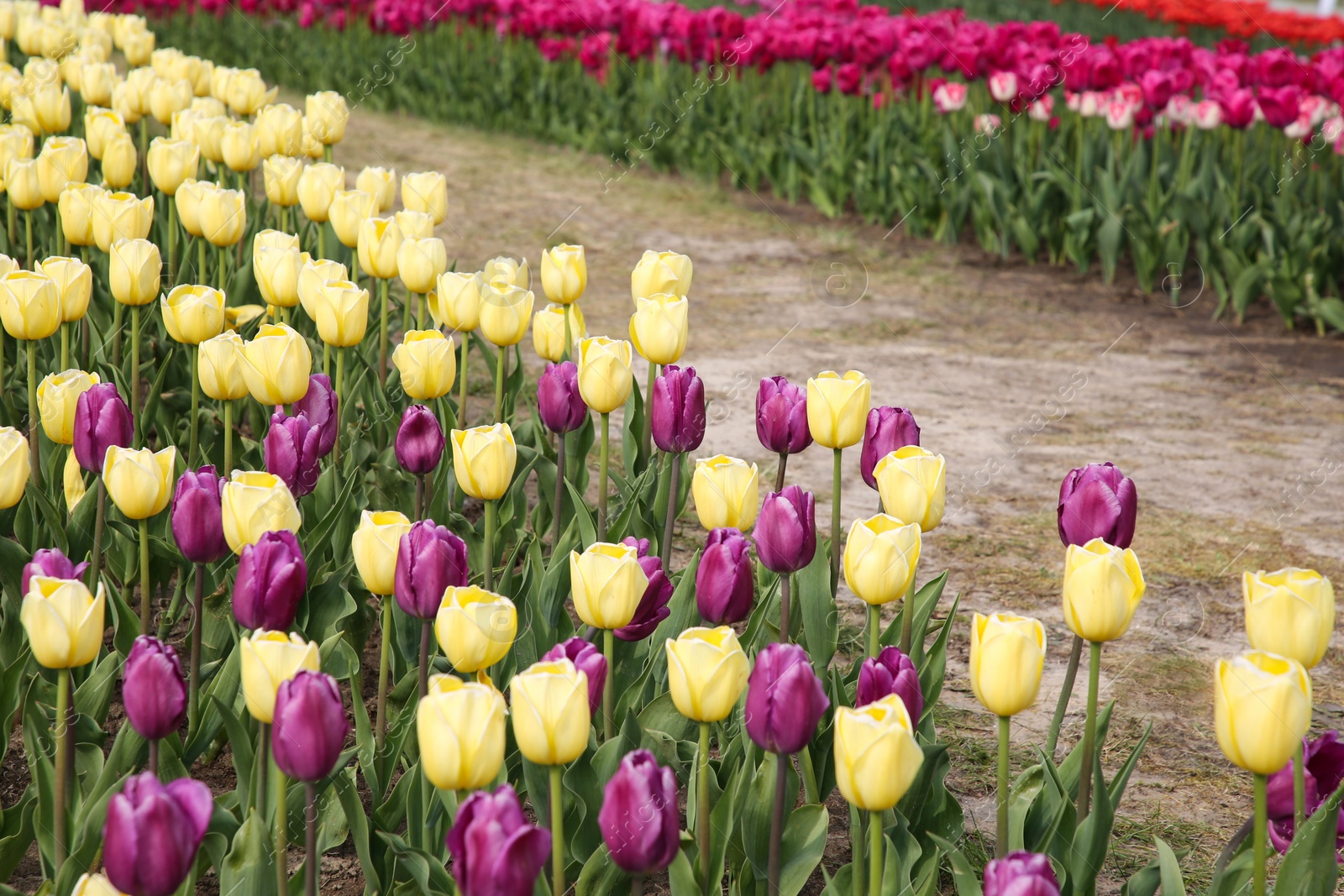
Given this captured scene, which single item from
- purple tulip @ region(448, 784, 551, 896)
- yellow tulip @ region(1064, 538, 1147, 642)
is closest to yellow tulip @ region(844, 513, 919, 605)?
yellow tulip @ region(1064, 538, 1147, 642)

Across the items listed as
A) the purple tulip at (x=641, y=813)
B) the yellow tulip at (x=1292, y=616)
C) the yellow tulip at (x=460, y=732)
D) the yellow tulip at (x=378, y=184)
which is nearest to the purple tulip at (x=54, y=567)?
the yellow tulip at (x=460, y=732)

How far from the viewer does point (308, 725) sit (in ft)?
4.86

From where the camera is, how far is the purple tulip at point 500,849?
130 centimetres

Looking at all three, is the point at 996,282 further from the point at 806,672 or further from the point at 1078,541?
the point at 806,672

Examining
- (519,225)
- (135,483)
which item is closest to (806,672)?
(135,483)

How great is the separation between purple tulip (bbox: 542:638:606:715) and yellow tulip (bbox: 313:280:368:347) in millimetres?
1240

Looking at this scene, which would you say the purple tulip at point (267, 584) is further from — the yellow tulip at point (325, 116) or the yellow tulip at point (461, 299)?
the yellow tulip at point (325, 116)

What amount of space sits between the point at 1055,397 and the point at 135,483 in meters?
4.03

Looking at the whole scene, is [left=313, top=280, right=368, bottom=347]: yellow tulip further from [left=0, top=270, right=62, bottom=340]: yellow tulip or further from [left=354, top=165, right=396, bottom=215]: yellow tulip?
[left=354, top=165, right=396, bottom=215]: yellow tulip

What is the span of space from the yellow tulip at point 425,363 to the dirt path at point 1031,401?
3.76ft

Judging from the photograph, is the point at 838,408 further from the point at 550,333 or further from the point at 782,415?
the point at 550,333

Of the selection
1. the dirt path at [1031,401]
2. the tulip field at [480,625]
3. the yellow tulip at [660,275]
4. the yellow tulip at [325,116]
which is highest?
the yellow tulip at [325,116]

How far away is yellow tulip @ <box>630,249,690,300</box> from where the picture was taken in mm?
2941

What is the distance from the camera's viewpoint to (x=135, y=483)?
2.12 metres
